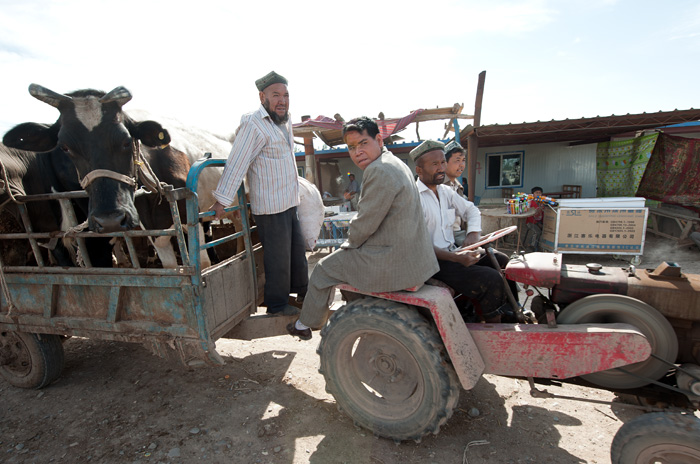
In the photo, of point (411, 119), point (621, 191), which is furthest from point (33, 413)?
point (621, 191)

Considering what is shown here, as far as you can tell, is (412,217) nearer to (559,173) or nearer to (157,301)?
(157,301)

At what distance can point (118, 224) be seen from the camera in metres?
2.43

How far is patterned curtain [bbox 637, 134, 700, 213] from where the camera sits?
9.12m

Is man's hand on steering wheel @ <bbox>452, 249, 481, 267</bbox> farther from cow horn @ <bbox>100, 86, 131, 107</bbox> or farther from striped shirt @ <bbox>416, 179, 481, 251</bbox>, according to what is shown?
cow horn @ <bbox>100, 86, 131, 107</bbox>

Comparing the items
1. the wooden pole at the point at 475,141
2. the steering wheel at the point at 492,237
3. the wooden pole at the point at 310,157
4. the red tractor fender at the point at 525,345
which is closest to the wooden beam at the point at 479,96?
the wooden pole at the point at 475,141

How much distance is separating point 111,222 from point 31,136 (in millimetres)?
1286

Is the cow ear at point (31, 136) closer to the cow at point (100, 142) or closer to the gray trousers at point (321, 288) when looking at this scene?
the cow at point (100, 142)

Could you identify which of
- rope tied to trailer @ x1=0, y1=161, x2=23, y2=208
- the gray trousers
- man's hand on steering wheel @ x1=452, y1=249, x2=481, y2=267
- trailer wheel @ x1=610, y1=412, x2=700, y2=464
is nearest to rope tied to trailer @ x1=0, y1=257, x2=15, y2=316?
rope tied to trailer @ x1=0, y1=161, x2=23, y2=208

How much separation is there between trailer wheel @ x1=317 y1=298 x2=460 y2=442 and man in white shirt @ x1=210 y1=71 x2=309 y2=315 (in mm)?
724

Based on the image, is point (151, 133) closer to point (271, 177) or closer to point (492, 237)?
point (271, 177)

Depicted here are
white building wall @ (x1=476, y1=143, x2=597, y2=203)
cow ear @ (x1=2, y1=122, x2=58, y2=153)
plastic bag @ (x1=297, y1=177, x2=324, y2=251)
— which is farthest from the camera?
white building wall @ (x1=476, y1=143, x2=597, y2=203)

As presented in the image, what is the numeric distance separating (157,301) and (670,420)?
10.6 feet

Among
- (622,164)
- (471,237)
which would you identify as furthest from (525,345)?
(622,164)

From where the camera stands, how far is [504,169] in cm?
1398
